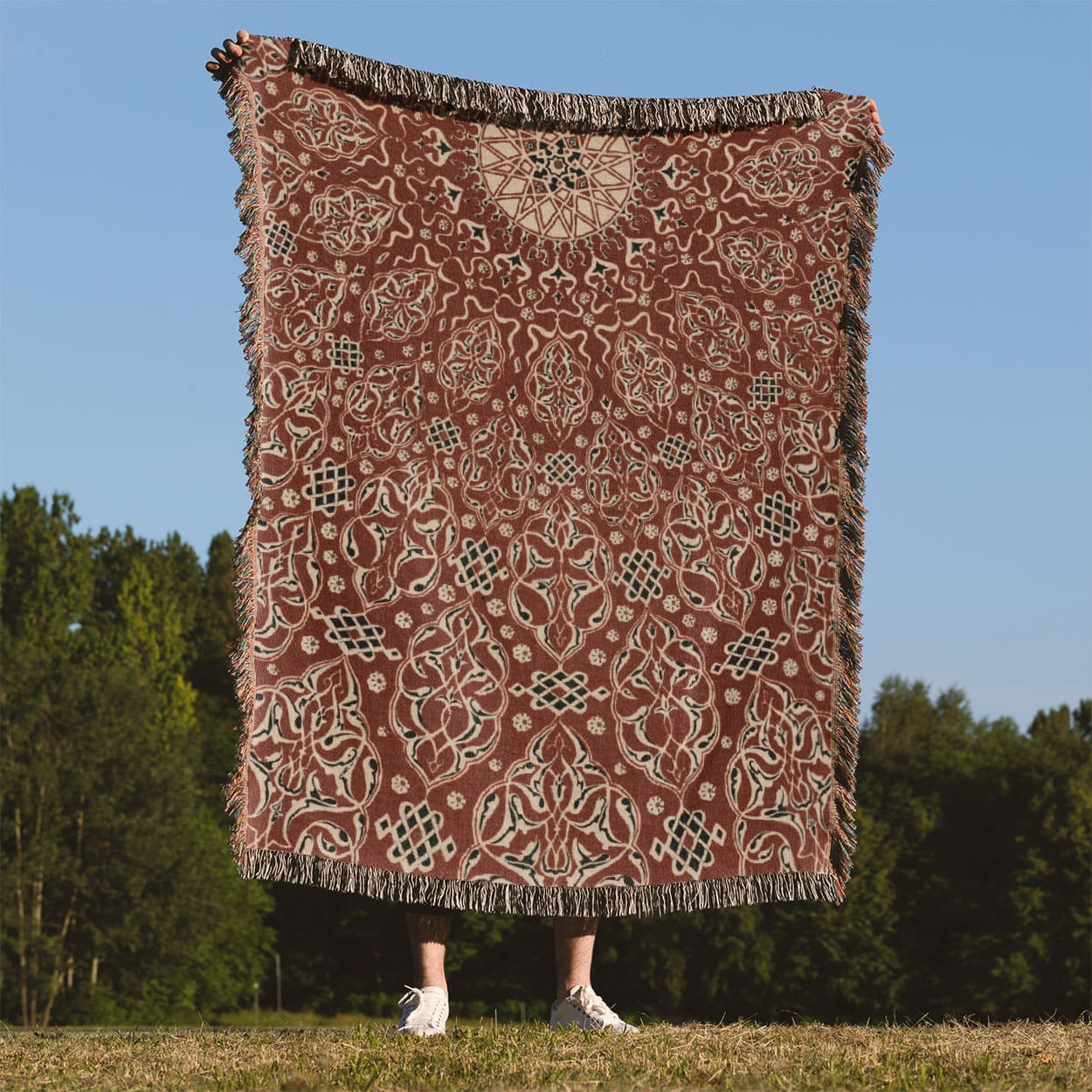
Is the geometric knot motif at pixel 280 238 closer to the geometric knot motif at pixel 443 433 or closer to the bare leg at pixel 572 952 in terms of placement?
the geometric knot motif at pixel 443 433

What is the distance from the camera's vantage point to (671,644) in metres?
4.95

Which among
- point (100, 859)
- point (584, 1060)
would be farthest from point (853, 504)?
point (100, 859)

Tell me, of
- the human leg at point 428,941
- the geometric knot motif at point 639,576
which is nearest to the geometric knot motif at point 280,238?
the geometric knot motif at point 639,576

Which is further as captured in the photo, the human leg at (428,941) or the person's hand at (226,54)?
the person's hand at (226,54)

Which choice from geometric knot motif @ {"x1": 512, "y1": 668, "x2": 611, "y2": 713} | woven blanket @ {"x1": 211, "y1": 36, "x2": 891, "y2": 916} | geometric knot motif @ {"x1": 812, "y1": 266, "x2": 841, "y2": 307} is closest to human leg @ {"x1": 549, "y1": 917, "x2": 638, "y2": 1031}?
woven blanket @ {"x1": 211, "y1": 36, "x2": 891, "y2": 916}

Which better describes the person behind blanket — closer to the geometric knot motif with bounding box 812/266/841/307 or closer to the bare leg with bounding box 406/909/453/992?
the bare leg with bounding box 406/909/453/992

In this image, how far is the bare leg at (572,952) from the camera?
4742 millimetres

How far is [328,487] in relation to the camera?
4770mm

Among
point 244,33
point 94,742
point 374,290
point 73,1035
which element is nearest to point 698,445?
point 374,290

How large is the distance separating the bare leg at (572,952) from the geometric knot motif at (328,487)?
1608mm

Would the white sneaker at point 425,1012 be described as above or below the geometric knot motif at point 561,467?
below

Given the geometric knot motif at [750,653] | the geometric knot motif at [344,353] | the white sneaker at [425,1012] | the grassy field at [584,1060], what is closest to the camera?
the grassy field at [584,1060]

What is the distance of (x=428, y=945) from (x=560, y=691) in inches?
37.6

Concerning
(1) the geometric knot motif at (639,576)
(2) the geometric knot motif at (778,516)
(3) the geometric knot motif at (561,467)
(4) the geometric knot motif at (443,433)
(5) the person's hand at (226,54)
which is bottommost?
(1) the geometric knot motif at (639,576)
